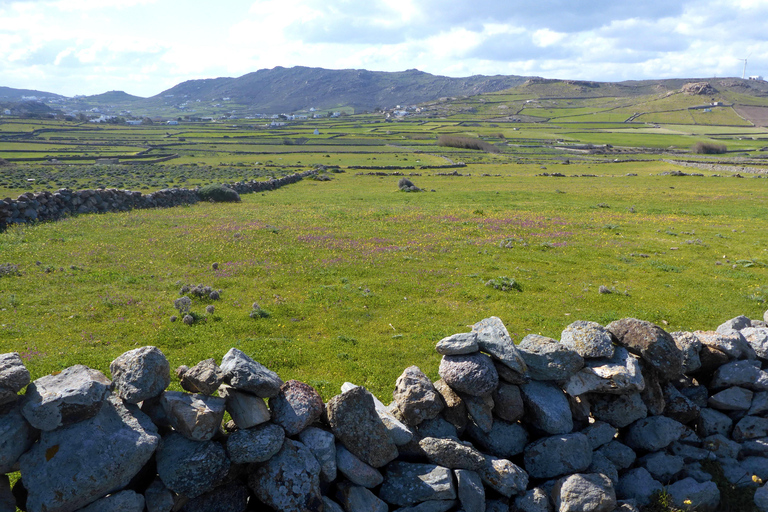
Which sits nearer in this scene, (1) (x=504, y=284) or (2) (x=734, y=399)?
(2) (x=734, y=399)

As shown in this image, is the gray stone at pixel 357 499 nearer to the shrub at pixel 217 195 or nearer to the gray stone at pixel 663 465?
the gray stone at pixel 663 465

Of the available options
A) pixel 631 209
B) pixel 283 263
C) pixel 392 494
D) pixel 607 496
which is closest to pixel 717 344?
pixel 607 496

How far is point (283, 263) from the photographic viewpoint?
68.5 feet

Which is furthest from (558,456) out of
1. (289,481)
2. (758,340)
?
(758,340)

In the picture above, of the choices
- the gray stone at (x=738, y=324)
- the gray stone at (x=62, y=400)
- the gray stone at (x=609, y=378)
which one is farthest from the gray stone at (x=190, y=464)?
the gray stone at (x=738, y=324)

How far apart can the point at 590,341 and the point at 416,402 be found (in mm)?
3709

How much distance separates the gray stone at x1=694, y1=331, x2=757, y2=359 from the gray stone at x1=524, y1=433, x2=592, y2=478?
4.19 m

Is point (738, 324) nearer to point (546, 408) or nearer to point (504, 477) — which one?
point (546, 408)

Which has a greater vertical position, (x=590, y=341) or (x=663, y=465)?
(x=590, y=341)

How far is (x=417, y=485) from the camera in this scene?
23.2 feet

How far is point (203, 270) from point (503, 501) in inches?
624

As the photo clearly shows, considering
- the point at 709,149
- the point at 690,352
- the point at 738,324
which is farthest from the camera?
the point at 709,149

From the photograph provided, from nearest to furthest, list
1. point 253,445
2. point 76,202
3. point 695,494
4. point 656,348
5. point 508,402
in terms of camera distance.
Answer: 1. point 253,445
2. point 508,402
3. point 695,494
4. point 656,348
5. point 76,202

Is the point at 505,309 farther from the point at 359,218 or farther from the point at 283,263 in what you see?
the point at 359,218
